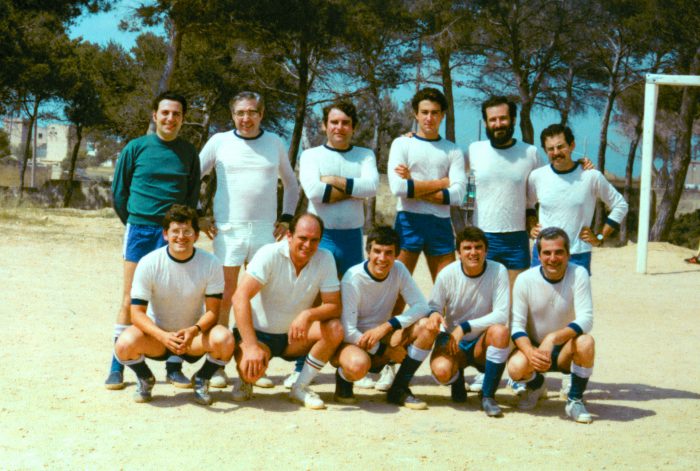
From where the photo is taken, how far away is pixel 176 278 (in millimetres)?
5523

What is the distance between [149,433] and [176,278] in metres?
1.10

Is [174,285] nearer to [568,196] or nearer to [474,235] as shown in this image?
[474,235]

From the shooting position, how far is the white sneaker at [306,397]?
540 cm

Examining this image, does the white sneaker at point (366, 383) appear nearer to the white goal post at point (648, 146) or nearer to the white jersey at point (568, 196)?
the white jersey at point (568, 196)

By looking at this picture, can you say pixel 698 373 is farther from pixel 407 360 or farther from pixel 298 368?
pixel 298 368

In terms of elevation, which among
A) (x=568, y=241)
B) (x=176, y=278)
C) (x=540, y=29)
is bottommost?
(x=176, y=278)

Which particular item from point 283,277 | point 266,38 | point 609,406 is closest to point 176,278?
point 283,277

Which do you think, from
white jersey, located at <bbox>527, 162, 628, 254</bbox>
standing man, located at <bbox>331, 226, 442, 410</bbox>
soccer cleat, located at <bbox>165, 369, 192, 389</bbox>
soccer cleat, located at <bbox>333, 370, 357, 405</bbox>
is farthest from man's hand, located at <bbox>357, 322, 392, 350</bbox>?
white jersey, located at <bbox>527, 162, 628, 254</bbox>

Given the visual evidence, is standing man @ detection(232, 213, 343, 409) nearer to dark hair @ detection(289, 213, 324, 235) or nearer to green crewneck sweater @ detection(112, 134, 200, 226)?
dark hair @ detection(289, 213, 324, 235)

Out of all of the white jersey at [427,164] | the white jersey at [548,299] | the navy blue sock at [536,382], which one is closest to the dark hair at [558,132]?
the white jersey at [427,164]

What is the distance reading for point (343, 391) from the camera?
5.61 metres

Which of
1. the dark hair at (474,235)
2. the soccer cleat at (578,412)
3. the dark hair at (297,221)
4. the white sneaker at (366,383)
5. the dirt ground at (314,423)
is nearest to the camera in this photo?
the dirt ground at (314,423)

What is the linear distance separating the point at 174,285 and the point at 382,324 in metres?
1.26

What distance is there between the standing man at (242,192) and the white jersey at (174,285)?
45 centimetres
